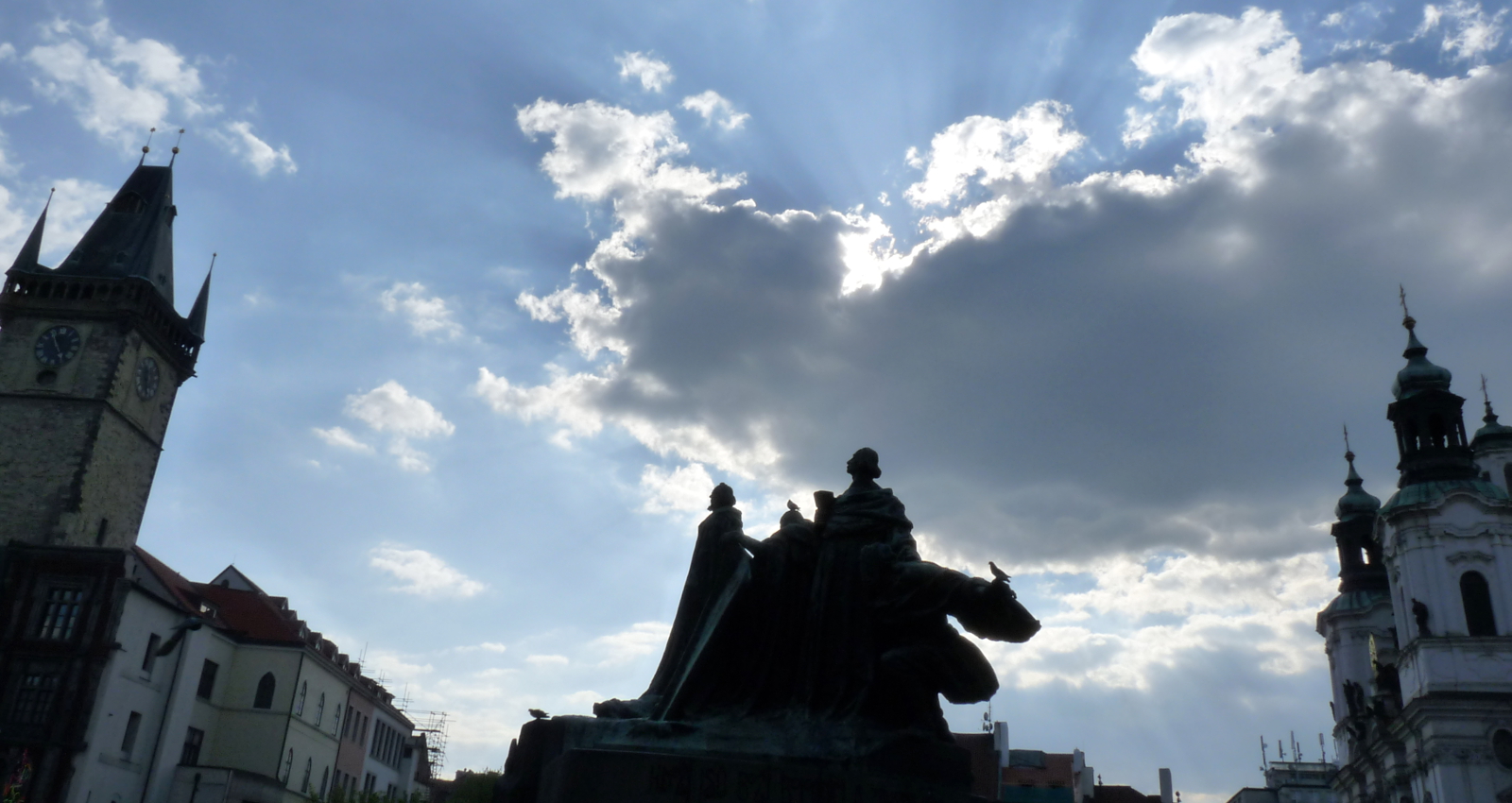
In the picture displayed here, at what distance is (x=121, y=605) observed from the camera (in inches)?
1977

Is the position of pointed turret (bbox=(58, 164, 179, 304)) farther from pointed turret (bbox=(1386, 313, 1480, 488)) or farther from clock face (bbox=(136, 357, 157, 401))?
pointed turret (bbox=(1386, 313, 1480, 488))

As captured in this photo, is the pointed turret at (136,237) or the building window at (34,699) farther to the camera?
the pointed turret at (136,237)

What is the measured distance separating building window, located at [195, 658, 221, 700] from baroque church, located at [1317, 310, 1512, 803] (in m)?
59.8

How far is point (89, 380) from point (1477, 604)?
7068cm

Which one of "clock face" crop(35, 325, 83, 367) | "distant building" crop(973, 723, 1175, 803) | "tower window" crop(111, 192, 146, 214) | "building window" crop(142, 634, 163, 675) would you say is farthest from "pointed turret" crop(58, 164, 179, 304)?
"distant building" crop(973, 723, 1175, 803)

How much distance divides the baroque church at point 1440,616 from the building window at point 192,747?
5905 centimetres

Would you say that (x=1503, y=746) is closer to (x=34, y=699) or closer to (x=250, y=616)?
(x=250, y=616)

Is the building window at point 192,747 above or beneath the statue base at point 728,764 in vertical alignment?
above

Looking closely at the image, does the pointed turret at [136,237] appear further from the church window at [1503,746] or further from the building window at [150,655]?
the church window at [1503,746]

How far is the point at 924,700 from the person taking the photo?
838 centimetres

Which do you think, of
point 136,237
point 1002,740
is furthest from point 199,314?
point 1002,740

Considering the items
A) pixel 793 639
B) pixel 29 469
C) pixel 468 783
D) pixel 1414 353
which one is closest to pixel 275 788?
pixel 29 469

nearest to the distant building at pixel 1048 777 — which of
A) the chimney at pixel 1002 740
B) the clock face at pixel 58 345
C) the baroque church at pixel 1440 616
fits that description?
Result: the chimney at pixel 1002 740

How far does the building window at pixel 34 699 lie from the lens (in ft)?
157
